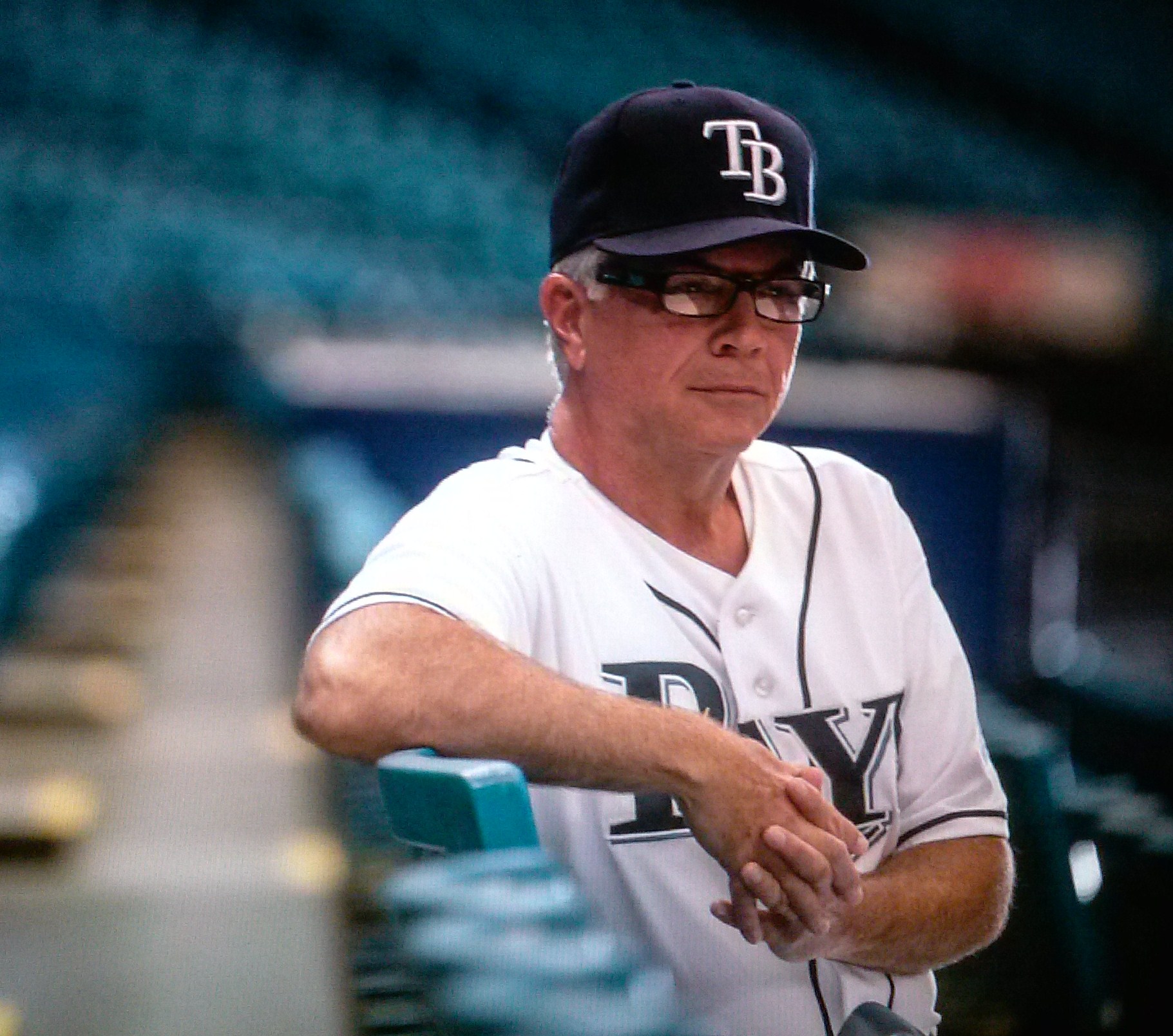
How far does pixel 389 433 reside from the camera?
3721 millimetres

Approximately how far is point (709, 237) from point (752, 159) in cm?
10

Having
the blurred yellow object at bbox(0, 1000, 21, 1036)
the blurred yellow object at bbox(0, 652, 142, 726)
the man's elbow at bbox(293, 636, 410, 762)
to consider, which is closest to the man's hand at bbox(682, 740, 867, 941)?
the man's elbow at bbox(293, 636, 410, 762)

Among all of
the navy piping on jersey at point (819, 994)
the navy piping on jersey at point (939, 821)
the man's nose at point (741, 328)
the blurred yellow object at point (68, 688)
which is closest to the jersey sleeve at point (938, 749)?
the navy piping on jersey at point (939, 821)

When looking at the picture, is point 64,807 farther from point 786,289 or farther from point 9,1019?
point 786,289

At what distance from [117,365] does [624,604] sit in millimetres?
8633

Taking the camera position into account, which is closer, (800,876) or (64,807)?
(800,876)

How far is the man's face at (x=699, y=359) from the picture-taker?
3.80 feet

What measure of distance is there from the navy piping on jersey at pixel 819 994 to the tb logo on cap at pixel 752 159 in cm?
61

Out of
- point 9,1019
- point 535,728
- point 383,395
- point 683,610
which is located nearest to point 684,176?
point 683,610

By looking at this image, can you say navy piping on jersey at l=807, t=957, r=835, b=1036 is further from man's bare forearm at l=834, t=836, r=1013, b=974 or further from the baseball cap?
the baseball cap

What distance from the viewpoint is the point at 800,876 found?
104 cm

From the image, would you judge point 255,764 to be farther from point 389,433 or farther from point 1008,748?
point 1008,748

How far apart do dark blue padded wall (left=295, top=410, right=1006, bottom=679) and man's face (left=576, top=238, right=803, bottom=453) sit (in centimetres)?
180

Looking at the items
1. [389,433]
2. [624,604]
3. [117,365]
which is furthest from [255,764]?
[117,365]
